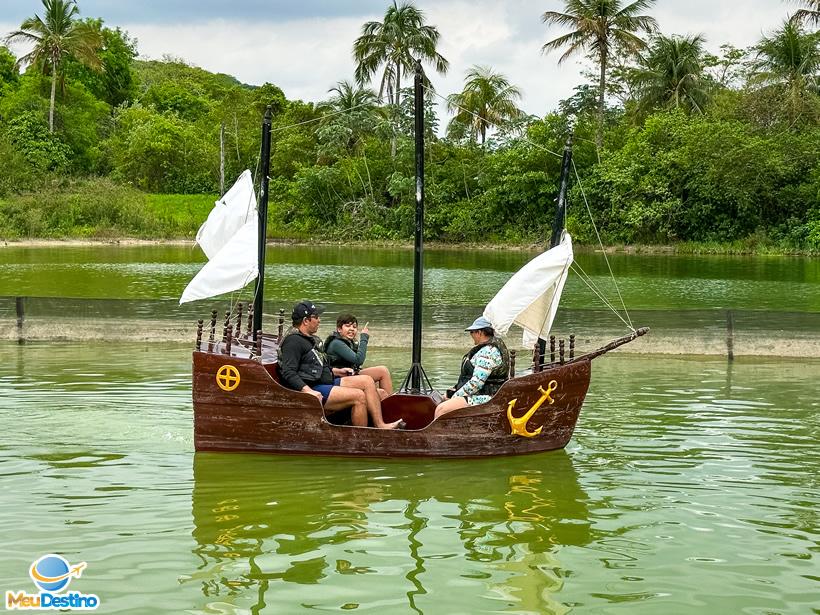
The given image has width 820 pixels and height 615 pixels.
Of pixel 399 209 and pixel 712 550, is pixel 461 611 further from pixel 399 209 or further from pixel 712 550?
pixel 399 209

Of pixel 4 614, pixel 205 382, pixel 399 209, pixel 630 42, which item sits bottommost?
pixel 4 614

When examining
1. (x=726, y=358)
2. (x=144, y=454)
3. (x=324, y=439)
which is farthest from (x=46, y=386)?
(x=726, y=358)

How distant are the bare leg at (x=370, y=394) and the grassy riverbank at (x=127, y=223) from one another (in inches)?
1789

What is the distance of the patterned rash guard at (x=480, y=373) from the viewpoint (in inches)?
425

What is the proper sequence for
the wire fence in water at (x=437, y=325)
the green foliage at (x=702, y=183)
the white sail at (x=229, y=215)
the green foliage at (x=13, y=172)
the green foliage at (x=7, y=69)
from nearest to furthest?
the white sail at (x=229, y=215) < the wire fence in water at (x=437, y=325) < the green foliage at (x=702, y=183) < the green foliage at (x=13, y=172) < the green foliage at (x=7, y=69)

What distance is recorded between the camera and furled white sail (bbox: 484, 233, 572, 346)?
11016mm

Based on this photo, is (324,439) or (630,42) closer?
(324,439)

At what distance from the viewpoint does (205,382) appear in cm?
1062

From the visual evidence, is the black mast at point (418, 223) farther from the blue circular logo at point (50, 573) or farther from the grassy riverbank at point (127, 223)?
the grassy riverbank at point (127, 223)

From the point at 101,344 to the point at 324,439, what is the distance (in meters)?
10.1

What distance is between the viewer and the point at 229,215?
1203 centimetres

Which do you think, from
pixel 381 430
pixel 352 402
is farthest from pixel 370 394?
pixel 381 430

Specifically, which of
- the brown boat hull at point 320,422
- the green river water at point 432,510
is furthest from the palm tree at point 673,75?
the brown boat hull at point 320,422

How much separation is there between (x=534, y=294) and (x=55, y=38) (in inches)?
2722
